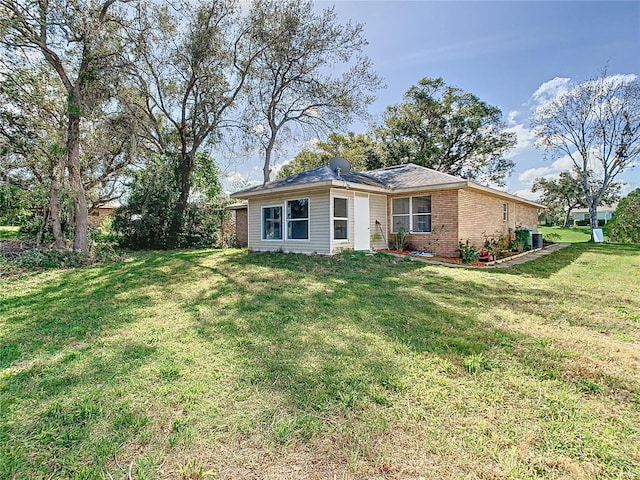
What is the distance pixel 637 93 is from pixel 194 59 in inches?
885

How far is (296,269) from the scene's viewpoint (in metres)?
8.58

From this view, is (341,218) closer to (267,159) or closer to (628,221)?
(267,159)

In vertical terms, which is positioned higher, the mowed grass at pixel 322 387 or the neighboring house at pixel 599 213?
the neighboring house at pixel 599 213

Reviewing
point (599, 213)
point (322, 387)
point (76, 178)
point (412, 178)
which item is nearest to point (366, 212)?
point (412, 178)

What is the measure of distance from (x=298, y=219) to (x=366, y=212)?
2.36 meters

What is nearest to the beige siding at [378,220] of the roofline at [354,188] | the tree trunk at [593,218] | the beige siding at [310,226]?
the roofline at [354,188]

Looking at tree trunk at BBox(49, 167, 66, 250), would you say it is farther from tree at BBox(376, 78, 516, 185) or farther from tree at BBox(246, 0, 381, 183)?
tree at BBox(376, 78, 516, 185)

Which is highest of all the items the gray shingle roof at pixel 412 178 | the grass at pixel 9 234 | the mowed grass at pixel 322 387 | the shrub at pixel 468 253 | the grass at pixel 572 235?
the gray shingle roof at pixel 412 178

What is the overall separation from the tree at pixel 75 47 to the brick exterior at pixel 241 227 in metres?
6.16

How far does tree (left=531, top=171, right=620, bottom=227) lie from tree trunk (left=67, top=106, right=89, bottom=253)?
4594 centimetres

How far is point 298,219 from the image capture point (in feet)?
37.2

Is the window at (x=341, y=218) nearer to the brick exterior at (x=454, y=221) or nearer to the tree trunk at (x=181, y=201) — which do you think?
the brick exterior at (x=454, y=221)

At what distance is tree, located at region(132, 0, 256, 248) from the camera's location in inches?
485

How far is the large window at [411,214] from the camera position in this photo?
11.2 m
